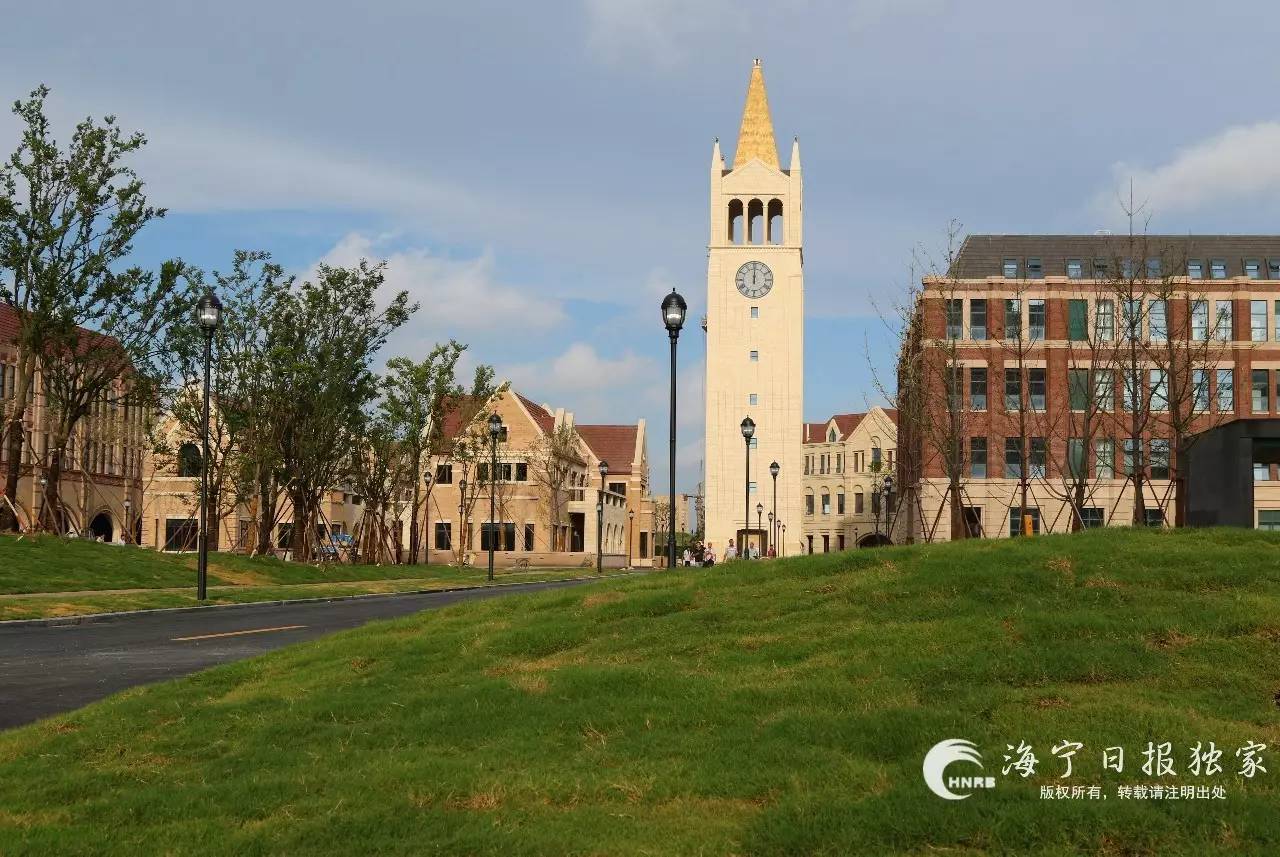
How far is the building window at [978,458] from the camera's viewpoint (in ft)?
228

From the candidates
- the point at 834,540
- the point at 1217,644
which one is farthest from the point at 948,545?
the point at 834,540

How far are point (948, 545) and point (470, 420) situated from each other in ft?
169

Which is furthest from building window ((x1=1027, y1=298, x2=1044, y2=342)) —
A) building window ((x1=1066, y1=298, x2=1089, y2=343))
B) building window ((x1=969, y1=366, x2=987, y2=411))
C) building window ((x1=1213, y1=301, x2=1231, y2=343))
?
building window ((x1=1213, y1=301, x2=1231, y2=343))

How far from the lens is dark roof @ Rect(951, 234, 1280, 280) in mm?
72062

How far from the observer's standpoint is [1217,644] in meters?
9.27

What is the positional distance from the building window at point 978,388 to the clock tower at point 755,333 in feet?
61.6

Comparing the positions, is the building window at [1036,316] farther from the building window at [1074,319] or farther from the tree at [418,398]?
the tree at [418,398]

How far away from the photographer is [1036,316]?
69.7 meters

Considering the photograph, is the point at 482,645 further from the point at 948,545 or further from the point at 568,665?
the point at 948,545

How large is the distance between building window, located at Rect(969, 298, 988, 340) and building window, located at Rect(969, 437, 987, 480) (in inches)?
245

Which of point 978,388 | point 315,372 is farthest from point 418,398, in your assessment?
point 978,388

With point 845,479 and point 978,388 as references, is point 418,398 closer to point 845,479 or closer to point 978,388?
point 978,388

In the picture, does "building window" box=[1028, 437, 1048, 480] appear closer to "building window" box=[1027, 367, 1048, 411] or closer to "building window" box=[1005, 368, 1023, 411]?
"building window" box=[1005, 368, 1023, 411]

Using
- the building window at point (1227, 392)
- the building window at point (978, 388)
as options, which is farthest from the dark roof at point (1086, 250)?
the building window at point (1227, 392)
